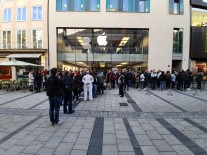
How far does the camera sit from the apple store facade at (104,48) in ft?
92.4

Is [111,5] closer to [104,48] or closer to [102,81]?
[104,48]

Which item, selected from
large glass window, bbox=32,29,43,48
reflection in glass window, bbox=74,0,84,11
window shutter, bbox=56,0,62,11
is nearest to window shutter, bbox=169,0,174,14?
reflection in glass window, bbox=74,0,84,11

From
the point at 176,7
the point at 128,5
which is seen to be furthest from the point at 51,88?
the point at 176,7

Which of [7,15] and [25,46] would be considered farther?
[7,15]

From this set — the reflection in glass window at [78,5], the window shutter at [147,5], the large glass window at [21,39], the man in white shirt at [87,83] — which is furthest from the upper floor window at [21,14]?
the man in white shirt at [87,83]

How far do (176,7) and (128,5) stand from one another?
6.11 meters

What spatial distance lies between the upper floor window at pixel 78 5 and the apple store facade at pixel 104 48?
94.3 inches

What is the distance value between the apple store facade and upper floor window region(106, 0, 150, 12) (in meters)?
2.41

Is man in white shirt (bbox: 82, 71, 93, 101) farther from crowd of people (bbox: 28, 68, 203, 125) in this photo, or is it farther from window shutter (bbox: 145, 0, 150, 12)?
window shutter (bbox: 145, 0, 150, 12)

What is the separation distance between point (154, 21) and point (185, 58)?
20.0ft

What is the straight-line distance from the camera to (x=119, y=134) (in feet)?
20.9

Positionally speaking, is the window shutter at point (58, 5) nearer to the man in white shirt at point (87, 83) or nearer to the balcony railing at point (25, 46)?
the balcony railing at point (25, 46)

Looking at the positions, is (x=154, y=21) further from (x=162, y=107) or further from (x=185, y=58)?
(x=162, y=107)

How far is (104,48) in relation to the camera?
93.7 feet
